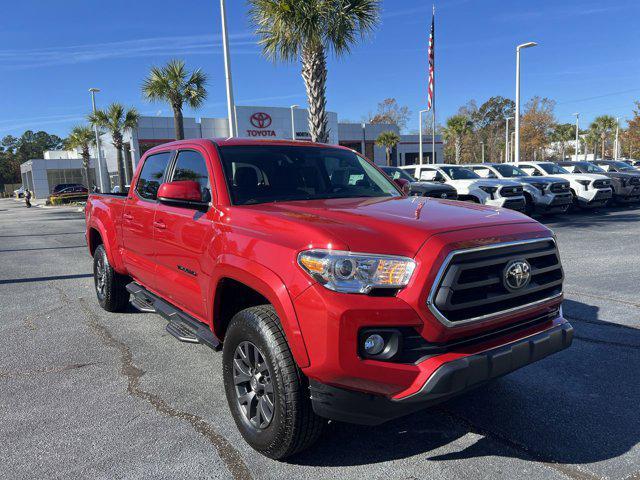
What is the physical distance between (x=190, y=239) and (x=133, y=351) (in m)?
1.75

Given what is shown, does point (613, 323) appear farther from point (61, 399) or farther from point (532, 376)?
point (61, 399)

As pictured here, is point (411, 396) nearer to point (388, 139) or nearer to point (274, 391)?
point (274, 391)

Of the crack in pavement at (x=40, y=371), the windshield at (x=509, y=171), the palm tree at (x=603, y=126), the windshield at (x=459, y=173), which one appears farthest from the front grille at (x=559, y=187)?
the palm tree at (x=603, y=126)

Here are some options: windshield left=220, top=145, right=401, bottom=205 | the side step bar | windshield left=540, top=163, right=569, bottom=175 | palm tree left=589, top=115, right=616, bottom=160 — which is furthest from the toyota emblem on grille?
palm tree left=589, top=115, right=616, bottom=160

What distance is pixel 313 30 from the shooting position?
1316 centimetres

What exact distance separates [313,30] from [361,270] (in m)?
12.2

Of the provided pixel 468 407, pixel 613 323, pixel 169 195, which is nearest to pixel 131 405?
pixel 169 195

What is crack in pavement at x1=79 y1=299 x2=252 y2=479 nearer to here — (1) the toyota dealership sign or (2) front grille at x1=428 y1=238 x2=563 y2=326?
(2) front grille at x1=428 y1=238 x2=563 y2=326

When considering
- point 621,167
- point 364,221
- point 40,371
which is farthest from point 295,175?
point 621,167

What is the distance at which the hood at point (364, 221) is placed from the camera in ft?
8.13

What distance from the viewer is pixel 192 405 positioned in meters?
3.53

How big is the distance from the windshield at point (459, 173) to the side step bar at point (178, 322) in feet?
39.8

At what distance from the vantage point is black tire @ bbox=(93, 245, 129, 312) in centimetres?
576

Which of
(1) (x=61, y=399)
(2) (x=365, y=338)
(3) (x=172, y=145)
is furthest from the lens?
(3) (x=172, y=145)
